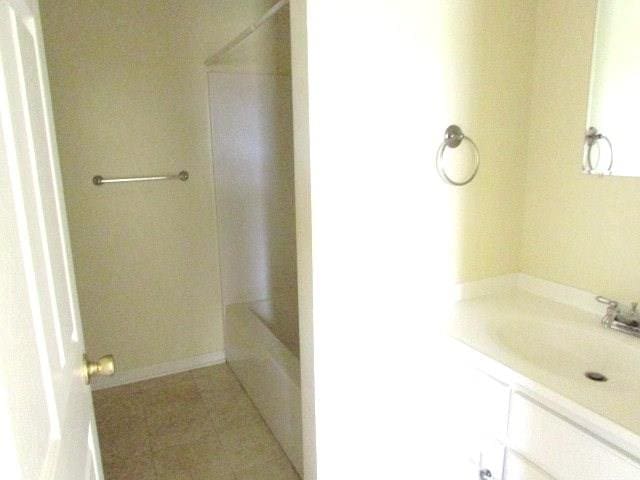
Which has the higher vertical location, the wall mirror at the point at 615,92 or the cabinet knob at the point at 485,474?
the wall mirror at the point at 615,92

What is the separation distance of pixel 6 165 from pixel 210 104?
217 cm

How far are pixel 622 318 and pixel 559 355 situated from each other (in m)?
0.21

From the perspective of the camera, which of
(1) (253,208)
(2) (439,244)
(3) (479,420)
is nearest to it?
(3) (479,420)

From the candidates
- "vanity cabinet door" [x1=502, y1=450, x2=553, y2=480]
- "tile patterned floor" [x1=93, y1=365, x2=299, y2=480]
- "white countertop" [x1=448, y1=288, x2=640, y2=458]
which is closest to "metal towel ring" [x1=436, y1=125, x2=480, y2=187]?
"white countertop" [x1=448, y1=288, x2=640, y2=458]

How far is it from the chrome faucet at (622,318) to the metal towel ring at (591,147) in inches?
16.6

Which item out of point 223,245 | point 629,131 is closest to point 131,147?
point 223,245

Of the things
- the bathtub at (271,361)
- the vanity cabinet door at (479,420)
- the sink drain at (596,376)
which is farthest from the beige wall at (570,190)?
the bathtub at (271,361)

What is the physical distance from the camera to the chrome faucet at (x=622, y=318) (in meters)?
1.31

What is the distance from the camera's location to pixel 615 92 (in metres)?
1.35

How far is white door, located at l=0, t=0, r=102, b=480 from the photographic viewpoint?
495 mm

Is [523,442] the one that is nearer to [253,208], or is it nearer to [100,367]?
[100,367]

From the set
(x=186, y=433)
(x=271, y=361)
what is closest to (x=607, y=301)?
(x=271, y=361)

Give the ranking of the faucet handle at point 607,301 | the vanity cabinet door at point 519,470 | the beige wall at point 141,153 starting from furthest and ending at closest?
the beige wall at point 141,153 < the faucet handle at point 607,301 < the vanity cabinet door at point 519,470

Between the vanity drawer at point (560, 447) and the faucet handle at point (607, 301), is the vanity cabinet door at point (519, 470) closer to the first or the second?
the vanity drawer at point (560, 447)
